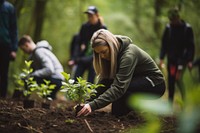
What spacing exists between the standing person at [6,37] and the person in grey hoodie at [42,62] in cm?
23

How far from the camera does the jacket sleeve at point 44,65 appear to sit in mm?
6141

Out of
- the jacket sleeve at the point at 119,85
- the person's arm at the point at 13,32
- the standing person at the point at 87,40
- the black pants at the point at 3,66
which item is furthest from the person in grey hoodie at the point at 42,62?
the jacket sleeve at the point at 119,85

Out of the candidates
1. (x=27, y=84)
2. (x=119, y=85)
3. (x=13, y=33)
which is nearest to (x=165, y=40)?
(x=13, y=33)

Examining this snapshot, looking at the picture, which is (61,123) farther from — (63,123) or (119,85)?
(119,85)

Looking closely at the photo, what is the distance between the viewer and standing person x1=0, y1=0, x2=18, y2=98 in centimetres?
603

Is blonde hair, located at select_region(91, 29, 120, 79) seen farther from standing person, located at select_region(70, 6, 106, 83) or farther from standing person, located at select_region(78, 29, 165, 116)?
standing person, located at select_region(70, 6, 106, 83)

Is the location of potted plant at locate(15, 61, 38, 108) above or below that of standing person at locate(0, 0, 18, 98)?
below

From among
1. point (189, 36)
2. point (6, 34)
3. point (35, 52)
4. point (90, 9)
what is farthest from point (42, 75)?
point (189, 36)

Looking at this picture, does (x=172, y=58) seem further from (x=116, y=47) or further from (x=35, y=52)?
(x=116, y=47)

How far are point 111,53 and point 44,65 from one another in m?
2.46

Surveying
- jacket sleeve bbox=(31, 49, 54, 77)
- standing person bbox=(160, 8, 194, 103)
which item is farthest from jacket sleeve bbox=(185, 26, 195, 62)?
jacket sleeve bbox=(31, 49, 54, 77)

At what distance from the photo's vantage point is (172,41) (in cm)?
700

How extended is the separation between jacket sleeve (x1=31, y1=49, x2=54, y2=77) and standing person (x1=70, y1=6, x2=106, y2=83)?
4.76 feet

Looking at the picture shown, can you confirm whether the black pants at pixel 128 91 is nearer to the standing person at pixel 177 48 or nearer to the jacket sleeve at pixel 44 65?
the jacket sleeve at pixel 44 65
